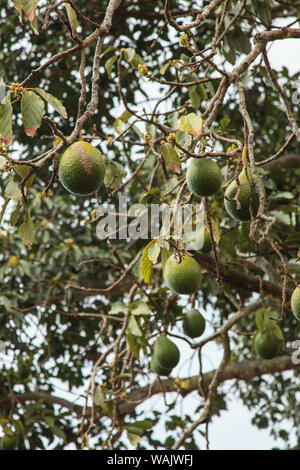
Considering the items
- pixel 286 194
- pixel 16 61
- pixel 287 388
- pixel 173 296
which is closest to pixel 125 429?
pixel 173 296

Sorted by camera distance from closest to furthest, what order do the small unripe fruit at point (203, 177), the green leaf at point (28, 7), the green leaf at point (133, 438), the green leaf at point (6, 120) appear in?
the green leaf at point (6, 120)
the green leaf at point (28, 7)
the small unripe fruit at point (203, 177)
the green leaf at point (133, 438)

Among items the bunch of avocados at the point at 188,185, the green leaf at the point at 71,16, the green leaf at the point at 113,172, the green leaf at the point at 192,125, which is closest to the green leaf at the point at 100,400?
the green leaf at the point at 113,172

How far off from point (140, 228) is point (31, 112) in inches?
56.6

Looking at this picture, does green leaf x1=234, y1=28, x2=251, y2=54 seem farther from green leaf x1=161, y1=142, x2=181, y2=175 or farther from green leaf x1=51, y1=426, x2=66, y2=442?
green leaf x1=51, y1=426, x2=66, y2=442

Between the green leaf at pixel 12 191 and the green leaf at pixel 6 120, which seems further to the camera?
the green leaf at pixel 12 191

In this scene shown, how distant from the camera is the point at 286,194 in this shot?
9.64 feet

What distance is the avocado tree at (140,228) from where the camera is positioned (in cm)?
178

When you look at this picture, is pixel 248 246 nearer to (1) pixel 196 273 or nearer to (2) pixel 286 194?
(2) pixel 286 194

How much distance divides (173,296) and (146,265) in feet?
4.41

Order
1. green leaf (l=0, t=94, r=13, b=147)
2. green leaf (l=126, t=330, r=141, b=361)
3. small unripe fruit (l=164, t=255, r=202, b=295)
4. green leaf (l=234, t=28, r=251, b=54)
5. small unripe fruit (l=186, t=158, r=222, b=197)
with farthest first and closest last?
green leaf (l=126, t=330, r=141, b=361)
green leaf (l=234, t=28, r=251, b=54)
small unripe fruit (l=164, t=255, r=202, b=295)
small unripe fruit (l=186, t=158, r=222, b=197)
green leaf (l=0, t=94, r=13, b=147)

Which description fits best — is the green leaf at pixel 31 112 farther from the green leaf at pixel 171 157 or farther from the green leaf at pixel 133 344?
the green leaf at pixel 133 344

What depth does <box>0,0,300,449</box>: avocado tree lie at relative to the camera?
178 cm

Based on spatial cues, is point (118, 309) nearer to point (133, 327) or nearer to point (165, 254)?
point (133, 327)

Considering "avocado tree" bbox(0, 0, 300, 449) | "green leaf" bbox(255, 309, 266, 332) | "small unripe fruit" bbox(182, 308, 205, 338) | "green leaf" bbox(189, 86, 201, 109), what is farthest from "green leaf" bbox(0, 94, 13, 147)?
"green leaf" bbox(255, 309, 266, 332)
